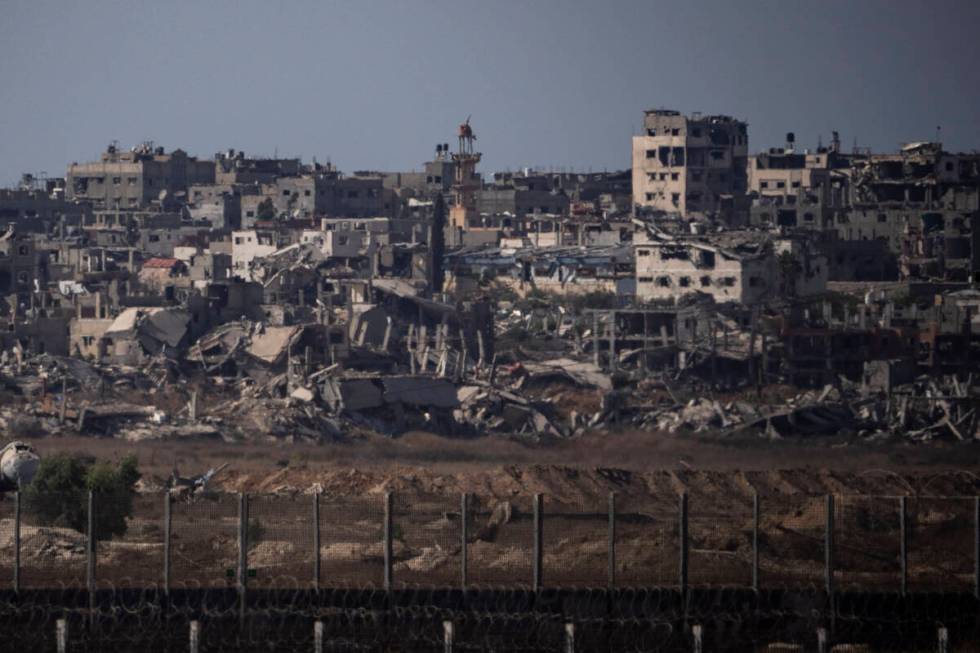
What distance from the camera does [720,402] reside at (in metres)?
51.7

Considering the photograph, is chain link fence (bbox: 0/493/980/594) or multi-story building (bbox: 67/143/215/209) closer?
chain link fence (bbox: 0/493/980/594)

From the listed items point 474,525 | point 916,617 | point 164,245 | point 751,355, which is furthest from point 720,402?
point 164,245

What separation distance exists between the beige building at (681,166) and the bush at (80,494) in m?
62.3

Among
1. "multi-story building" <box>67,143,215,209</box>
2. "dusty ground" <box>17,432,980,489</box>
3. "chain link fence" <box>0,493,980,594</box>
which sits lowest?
"dusty ground" <box>17,432,980,489</box>

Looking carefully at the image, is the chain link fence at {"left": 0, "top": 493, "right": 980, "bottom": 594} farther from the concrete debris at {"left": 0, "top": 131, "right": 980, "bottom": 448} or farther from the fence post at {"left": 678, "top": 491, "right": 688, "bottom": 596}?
the concrete debris at {"left": 0, "top": 131, "right": 980, "bottom": 448}

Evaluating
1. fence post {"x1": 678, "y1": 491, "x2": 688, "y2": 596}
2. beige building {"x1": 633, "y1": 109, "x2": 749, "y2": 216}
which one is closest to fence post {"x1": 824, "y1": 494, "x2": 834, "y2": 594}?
fence post {"x1": 678, "y1": 491, "x2": 688, "y2": 596}

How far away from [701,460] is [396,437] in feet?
23.2

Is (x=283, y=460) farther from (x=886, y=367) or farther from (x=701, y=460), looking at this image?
(x=886, y=367)

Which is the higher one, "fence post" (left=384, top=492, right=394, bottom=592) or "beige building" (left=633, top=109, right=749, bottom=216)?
"beige building" (left=633, top=109, right=749, bottom=216)

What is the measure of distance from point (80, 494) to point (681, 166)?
67.3 metres

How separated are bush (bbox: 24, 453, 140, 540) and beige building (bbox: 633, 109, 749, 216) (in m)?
62.3

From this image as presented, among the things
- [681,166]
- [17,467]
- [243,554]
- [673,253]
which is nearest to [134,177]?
[681,166]

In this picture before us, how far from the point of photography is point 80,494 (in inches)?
1179

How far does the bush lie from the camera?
91.2 feet
